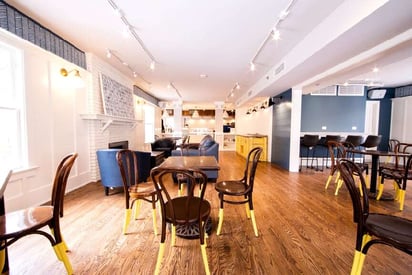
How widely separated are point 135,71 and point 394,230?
5.71 metres

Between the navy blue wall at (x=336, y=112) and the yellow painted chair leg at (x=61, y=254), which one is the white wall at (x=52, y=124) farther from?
the navy blue wall at (x=336, y=112)

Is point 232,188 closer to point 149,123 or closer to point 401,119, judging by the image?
point 149,123

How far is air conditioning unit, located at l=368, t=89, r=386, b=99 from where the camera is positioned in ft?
22.9

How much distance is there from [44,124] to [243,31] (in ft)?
11.9

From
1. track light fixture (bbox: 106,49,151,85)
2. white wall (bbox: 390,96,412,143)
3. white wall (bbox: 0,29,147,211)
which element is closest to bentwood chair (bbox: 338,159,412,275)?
white wall (bbox: 0,29,147,211)

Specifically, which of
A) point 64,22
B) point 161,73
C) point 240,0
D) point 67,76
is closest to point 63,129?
point 67,76

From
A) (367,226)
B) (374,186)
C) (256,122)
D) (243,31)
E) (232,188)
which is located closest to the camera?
(367,226)

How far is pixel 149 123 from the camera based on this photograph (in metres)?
8.91

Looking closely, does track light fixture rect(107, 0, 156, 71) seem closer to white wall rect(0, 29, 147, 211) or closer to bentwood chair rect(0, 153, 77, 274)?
white wall rect(0, 29, 147, 211)

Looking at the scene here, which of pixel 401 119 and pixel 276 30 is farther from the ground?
pixel 276 30

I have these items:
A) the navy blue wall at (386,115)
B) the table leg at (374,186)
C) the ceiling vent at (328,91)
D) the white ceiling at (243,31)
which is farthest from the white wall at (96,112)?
the navy blue wall at (386,115)

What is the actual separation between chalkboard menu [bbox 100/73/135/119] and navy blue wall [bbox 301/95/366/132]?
240 inches

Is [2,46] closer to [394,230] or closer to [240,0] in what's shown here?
[240,0]

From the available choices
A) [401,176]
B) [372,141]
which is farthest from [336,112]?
[401,176]
